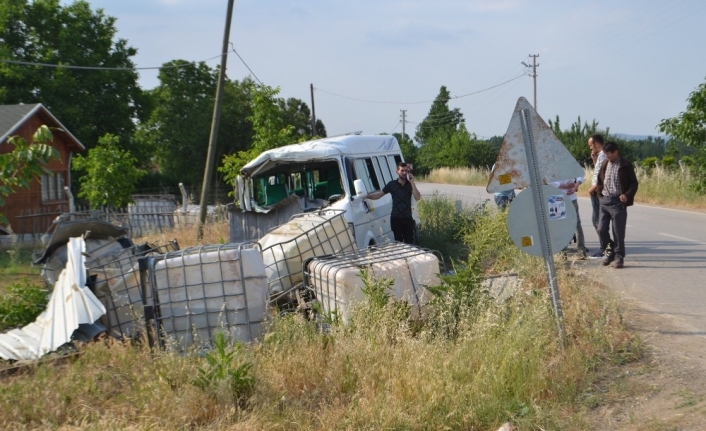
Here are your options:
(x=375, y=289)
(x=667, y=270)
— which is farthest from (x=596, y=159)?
(x=375, y=289)

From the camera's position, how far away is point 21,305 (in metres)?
9.26

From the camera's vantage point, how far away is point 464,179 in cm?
5197

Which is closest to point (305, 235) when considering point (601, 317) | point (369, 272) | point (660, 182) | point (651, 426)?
point (369, 272)

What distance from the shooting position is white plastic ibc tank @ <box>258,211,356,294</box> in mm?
8906

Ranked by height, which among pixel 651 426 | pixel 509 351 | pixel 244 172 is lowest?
pixel 651 426

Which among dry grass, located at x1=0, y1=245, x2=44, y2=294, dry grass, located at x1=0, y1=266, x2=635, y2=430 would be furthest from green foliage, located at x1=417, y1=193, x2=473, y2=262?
dry grass, located at x1=0, y1=245, x2=44, y2=294

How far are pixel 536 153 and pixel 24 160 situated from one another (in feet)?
19.3

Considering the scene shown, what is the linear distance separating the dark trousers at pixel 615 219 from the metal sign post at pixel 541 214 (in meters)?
4.14

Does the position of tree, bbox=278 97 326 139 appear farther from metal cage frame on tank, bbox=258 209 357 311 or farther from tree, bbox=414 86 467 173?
metal cage frame on tank, bbox=258 209 357 311

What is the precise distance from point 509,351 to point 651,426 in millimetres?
1148

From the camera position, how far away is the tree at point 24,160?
885 cm

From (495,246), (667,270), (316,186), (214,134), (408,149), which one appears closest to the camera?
(667,270)

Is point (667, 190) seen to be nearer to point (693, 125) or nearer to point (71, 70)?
point (693, 125)

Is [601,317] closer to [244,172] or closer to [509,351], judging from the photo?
[509,351]
